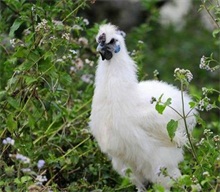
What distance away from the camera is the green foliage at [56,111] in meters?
4.38

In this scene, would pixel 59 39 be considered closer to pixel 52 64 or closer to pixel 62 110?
pixel 52 64

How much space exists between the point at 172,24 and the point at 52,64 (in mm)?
6504

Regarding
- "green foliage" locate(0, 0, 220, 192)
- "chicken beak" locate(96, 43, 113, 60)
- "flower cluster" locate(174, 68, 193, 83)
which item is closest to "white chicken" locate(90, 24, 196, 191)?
"chicken beak" locate(96, 43, 113, 60)

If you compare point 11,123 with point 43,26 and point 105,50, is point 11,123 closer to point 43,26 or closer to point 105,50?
point 43,26

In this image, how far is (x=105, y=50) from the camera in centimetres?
482

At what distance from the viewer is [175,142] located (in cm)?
488

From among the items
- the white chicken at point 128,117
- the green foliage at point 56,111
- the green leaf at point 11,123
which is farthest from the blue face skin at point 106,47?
the green leaf at point 11,123

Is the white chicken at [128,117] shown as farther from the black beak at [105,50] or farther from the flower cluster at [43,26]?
the flower cluster at [43,26]

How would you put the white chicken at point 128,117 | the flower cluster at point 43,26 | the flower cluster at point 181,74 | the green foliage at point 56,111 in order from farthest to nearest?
the white chicken at point 128,117, the flower cluster at point 43,26, the green foliage at point 56,111, the flower cluster at point 181,74

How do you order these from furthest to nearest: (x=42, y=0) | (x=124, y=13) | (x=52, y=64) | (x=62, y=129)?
1. (x=124, y=13)
2. (x=62, y=129)
3. (x=42, y=0)
4. (x=52, y=64)

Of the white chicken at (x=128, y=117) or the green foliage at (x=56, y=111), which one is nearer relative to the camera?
the green foliage at (x=56, y=111)

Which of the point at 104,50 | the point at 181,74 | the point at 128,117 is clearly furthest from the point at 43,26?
the point at 181,74

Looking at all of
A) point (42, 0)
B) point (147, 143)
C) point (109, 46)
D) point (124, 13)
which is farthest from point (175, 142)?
point (124, 13)

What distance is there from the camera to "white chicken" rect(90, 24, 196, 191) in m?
4.80
